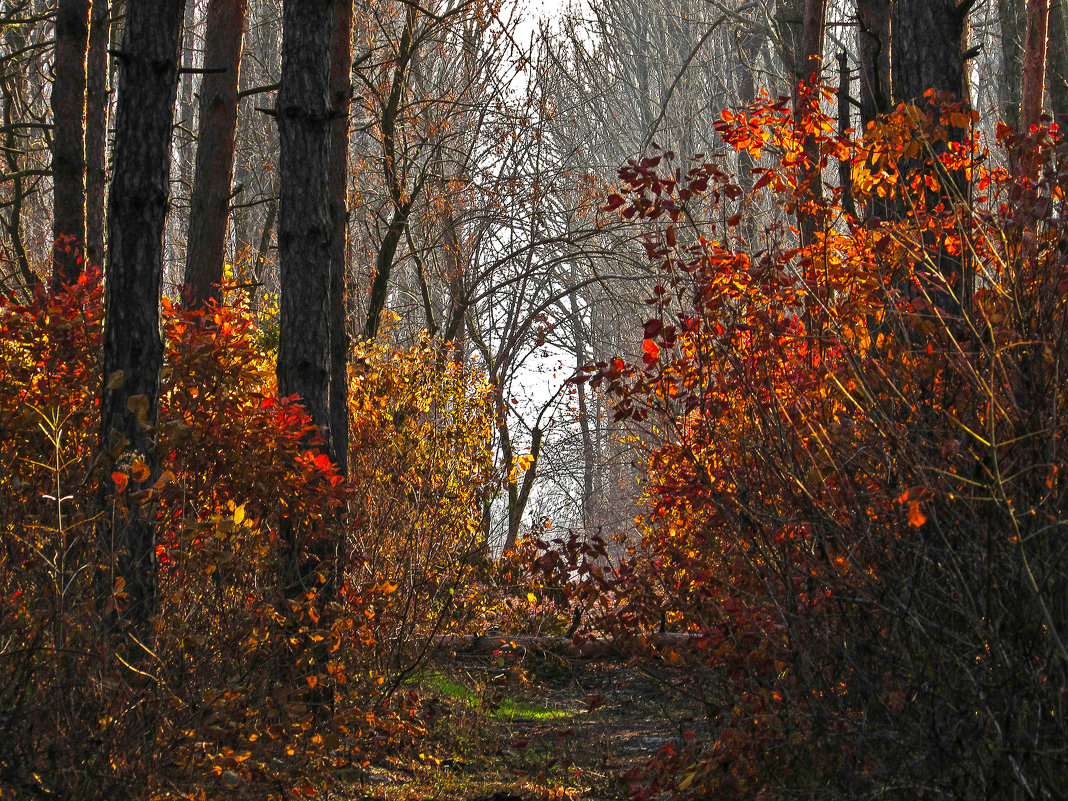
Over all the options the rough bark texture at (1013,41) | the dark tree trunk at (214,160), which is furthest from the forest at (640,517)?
the rough bark texture at (1013,41)

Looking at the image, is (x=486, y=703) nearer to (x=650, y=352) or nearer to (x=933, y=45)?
(x=650, y=352)

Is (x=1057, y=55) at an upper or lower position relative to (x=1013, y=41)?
lower

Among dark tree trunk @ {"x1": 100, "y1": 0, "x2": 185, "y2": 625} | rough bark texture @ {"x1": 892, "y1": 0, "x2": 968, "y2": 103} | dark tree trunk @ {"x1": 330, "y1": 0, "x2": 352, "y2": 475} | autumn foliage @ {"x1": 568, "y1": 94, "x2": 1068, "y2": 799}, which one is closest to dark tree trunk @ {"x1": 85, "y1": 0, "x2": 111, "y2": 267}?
dark tree trunk @ {"x1": 330, "y1": 0, "x2": 352, "y2": 475}

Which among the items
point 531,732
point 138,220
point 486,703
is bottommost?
point 531,732

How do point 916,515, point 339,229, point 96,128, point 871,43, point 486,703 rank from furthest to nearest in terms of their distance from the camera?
point 96,128 < point 871,43 < point 486,703 < point 339,229 < point 916,515

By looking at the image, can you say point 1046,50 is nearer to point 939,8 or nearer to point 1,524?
point 939,8

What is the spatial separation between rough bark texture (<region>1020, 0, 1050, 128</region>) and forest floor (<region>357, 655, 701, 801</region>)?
7463 millimetres

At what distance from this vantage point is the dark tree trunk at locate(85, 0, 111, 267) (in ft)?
30.4

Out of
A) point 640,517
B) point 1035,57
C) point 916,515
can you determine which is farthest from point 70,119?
point 1035,57

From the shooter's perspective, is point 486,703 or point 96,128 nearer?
point 486,703

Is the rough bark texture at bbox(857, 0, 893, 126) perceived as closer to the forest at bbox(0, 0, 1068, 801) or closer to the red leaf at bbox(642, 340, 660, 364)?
the forest at bbox(0, 0, 1068, 801)

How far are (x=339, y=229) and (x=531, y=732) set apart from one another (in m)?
3.61

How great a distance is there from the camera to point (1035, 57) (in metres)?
11.2

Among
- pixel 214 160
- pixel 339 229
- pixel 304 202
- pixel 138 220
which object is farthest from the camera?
pixel 214 160
